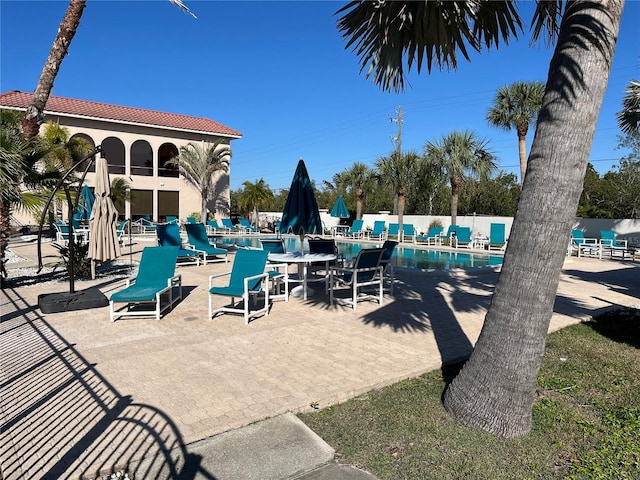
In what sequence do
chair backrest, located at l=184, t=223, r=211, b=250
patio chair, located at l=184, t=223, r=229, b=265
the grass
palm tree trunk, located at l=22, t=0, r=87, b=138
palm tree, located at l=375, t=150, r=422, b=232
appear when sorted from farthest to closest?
palm tree, located at l=375, t=150, r=422, b=232 → chair backrest, located at l=184, t=223, r=211, b=250 → patio chair, located at l=184, t=223, r=229, b=265 → palm tree trunk, located at l=22, t=0, r=87, b=138 → the grass

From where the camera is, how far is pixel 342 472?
253cm

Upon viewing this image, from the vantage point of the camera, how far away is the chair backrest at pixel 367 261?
6.93m

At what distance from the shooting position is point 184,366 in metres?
4.18

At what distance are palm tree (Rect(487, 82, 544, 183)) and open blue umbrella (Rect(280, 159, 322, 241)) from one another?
1277cm

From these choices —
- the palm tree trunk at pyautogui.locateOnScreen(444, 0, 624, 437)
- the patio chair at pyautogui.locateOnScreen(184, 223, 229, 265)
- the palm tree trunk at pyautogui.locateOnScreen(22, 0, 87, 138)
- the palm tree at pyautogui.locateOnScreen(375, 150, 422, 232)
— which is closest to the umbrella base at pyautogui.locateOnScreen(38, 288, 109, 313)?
the palm tree trunk at pyautogui.locateOnScreen(22, 0, 87, 138)

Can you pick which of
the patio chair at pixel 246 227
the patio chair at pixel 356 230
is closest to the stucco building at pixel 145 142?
the patio chair at pixel 246 227

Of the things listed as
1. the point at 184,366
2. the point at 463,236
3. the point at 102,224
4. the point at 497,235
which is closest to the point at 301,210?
the point at 102,224

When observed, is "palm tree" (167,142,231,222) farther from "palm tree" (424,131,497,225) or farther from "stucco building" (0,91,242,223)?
"palm tree" (424,131,497,225)

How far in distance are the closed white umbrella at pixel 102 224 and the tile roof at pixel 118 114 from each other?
63.7 feet

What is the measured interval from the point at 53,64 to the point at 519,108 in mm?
16947

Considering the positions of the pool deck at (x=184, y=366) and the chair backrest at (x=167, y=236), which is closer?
the pool deck at (x=184, y=366)

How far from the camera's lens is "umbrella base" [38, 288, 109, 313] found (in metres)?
6.26

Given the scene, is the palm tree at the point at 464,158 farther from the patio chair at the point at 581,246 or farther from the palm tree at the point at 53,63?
the palm tree at the point at 53,63

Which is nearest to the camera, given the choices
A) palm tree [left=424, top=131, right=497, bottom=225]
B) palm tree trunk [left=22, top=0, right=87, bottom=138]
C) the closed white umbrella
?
the closed white umbrella
